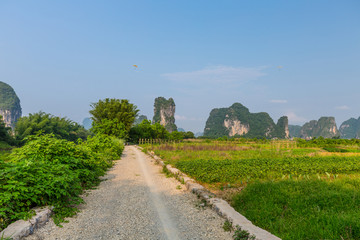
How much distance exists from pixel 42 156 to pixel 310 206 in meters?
7.70

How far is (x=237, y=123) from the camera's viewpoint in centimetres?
15425

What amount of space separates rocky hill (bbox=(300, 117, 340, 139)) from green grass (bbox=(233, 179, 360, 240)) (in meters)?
179

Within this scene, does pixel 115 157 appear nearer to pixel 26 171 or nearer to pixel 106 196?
pixel 106 196

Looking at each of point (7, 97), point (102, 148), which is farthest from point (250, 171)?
point (7, 97)

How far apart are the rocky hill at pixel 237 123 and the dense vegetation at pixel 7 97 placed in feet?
396

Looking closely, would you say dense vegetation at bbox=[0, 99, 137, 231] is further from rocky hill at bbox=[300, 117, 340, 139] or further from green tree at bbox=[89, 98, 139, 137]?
rocky hill at bbox=[300, 117, 340, 139]

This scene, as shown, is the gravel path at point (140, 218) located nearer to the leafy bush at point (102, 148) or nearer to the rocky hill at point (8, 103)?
the leafy bush at point (102, 148)

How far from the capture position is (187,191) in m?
7.34

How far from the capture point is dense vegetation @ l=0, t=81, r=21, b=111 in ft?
382

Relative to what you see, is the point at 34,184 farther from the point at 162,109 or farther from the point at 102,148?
the point at 162,109

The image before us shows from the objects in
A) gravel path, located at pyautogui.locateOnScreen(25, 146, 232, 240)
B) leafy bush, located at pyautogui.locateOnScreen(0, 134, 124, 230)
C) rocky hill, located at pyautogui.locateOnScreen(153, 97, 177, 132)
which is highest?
rocky hill, located at pyautogui.locateOnScreen(153, 97, 177, 132)

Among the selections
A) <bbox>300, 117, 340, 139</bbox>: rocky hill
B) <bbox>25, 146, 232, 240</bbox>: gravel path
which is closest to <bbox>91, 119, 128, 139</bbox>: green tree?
<bbox>25, 146, 232, 240</bbox>: gravel path

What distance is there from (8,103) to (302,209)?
15289 centimetres

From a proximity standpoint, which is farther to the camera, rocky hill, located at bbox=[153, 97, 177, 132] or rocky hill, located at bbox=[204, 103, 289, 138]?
rocky hill, located at bbox=[204, 103, 289, 138]
